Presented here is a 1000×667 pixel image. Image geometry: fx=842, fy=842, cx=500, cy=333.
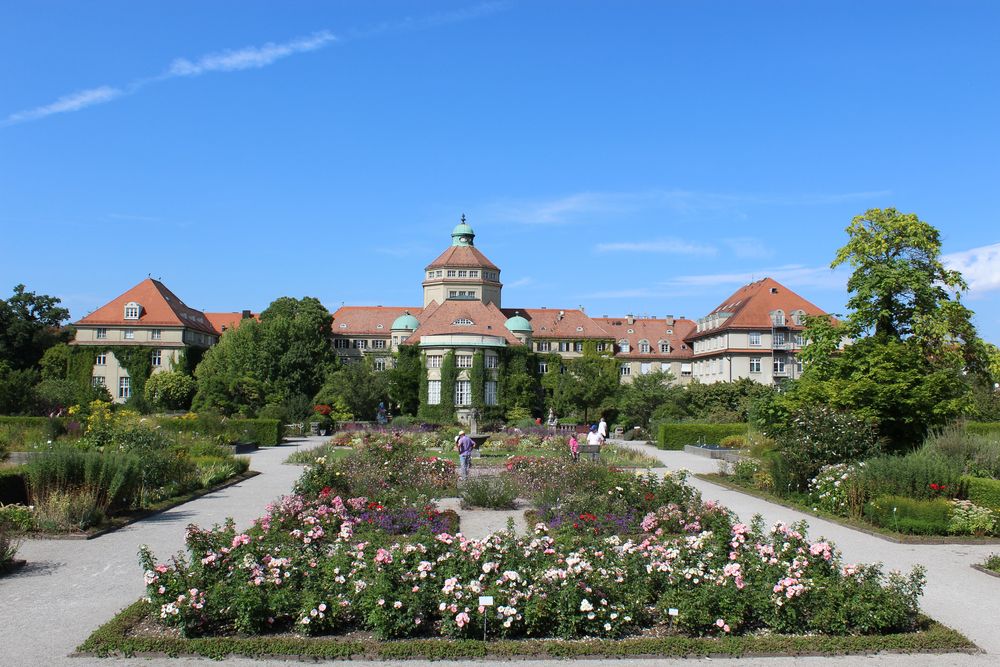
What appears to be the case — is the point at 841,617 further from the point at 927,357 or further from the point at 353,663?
the point at 927,357

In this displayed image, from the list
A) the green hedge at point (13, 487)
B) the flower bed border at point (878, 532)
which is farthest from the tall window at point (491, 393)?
the green hedge at point (13, 487)

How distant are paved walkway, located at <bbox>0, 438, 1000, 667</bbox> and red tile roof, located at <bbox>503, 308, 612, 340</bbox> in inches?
2161

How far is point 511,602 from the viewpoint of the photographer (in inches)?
327

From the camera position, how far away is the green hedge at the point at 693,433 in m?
37.5

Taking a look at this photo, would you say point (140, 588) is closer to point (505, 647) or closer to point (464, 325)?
point (505, 647)

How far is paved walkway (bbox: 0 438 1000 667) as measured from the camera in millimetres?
7914

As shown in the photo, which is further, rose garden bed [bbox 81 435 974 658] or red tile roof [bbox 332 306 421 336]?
red tile roof [bbox 332 306 421 336]

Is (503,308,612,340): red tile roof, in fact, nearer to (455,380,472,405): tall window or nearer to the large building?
the large building

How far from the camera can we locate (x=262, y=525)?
1061cm

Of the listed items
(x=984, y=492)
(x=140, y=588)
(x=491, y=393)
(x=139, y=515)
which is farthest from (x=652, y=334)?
(x=140, y=588)

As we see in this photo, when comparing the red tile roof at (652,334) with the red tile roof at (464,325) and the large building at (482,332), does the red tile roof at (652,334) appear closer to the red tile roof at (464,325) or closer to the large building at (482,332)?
the large building at (482,332)

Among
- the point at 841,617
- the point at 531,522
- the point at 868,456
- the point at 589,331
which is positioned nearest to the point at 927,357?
the point at 868,456

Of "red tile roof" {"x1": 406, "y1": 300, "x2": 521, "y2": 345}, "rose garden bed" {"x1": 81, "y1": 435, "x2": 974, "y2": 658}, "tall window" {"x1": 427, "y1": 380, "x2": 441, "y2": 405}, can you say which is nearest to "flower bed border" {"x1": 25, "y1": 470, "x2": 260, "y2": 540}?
"rose garden bed" {"x1": 81, "y1": 435, "x2": 974, "y2": 658}

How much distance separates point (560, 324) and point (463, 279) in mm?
9328
